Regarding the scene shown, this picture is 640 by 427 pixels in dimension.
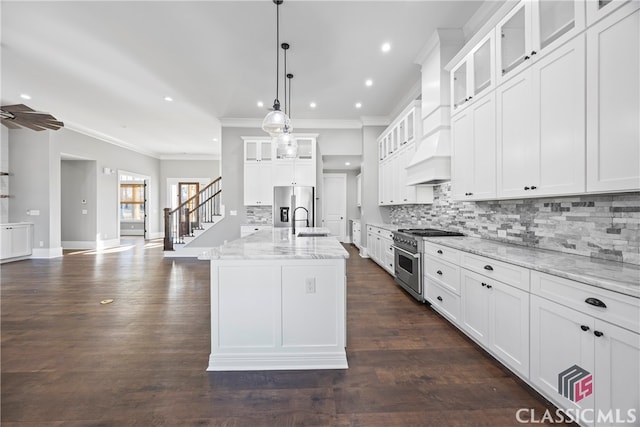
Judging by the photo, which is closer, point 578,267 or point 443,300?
point 578,267

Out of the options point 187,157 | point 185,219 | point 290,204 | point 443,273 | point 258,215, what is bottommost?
point 443,273

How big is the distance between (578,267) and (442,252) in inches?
55.3

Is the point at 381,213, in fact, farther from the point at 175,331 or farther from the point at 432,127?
the point at 175,331

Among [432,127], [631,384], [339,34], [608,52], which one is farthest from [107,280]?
[608,52]

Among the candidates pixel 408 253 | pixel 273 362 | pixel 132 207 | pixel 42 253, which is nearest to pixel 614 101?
pixel 408 253

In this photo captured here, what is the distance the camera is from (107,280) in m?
4.78

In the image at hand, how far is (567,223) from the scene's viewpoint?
2133 millimetres

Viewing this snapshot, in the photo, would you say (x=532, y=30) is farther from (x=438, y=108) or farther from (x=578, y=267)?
(x=578, y=267)

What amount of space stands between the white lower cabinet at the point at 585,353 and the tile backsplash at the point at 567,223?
0.58 meters

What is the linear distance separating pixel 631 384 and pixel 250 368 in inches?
83.6

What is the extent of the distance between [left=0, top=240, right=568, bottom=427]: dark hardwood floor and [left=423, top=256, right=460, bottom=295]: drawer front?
1.41 feet

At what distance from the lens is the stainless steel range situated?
3541 millimetres

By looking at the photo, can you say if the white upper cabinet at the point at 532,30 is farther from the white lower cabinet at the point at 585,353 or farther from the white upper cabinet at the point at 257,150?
the white upper cabinet at the point at 257,150

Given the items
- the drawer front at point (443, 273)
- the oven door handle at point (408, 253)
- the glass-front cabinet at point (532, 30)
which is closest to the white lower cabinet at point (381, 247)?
the oven door handle at point (408, 253)
